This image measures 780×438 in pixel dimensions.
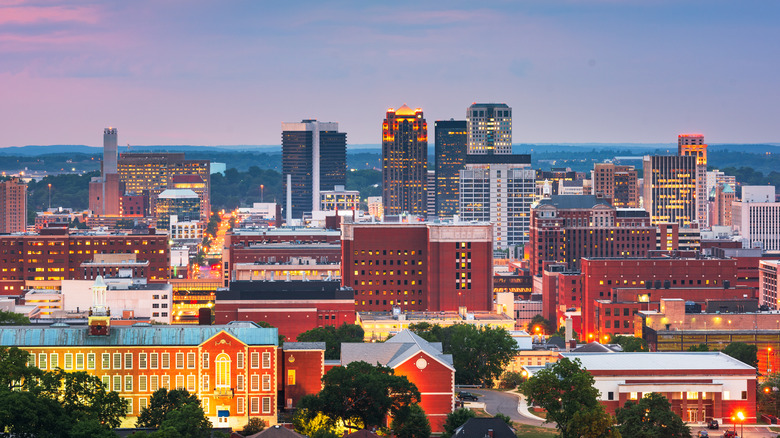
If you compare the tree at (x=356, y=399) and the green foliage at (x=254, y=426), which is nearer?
the tree at (x=356, y=399)

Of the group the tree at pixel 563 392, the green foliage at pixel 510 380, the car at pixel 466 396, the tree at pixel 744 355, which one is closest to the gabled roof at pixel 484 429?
the tree at pixel 563 392

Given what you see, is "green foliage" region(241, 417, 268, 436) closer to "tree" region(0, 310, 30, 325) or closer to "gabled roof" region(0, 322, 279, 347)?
"gabled roof" region(0, 322, 279, 347)

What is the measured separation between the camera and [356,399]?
146250 mm

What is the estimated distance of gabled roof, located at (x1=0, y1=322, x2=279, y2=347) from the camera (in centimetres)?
14962

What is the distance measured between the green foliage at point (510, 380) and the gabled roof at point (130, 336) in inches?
1857

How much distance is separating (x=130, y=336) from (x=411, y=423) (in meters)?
29.4

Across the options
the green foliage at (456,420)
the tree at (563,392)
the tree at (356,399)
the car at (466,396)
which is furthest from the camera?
the car at (466,396)

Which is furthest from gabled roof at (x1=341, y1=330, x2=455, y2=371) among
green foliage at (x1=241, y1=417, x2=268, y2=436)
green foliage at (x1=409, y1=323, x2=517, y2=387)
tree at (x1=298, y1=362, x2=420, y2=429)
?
green foliage at (x1=409, y1=323, x2=517, y2=387)

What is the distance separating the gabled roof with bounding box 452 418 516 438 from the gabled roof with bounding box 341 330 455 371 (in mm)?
22229

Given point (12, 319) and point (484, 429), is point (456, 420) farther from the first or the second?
point (12, 319)

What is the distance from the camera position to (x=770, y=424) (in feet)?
545

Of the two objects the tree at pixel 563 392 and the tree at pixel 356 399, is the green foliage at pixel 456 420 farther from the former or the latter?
the tree at pixel 563 392

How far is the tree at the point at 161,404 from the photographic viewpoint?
13888 centimetres

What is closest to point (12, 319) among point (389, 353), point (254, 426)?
point (389, 353)
